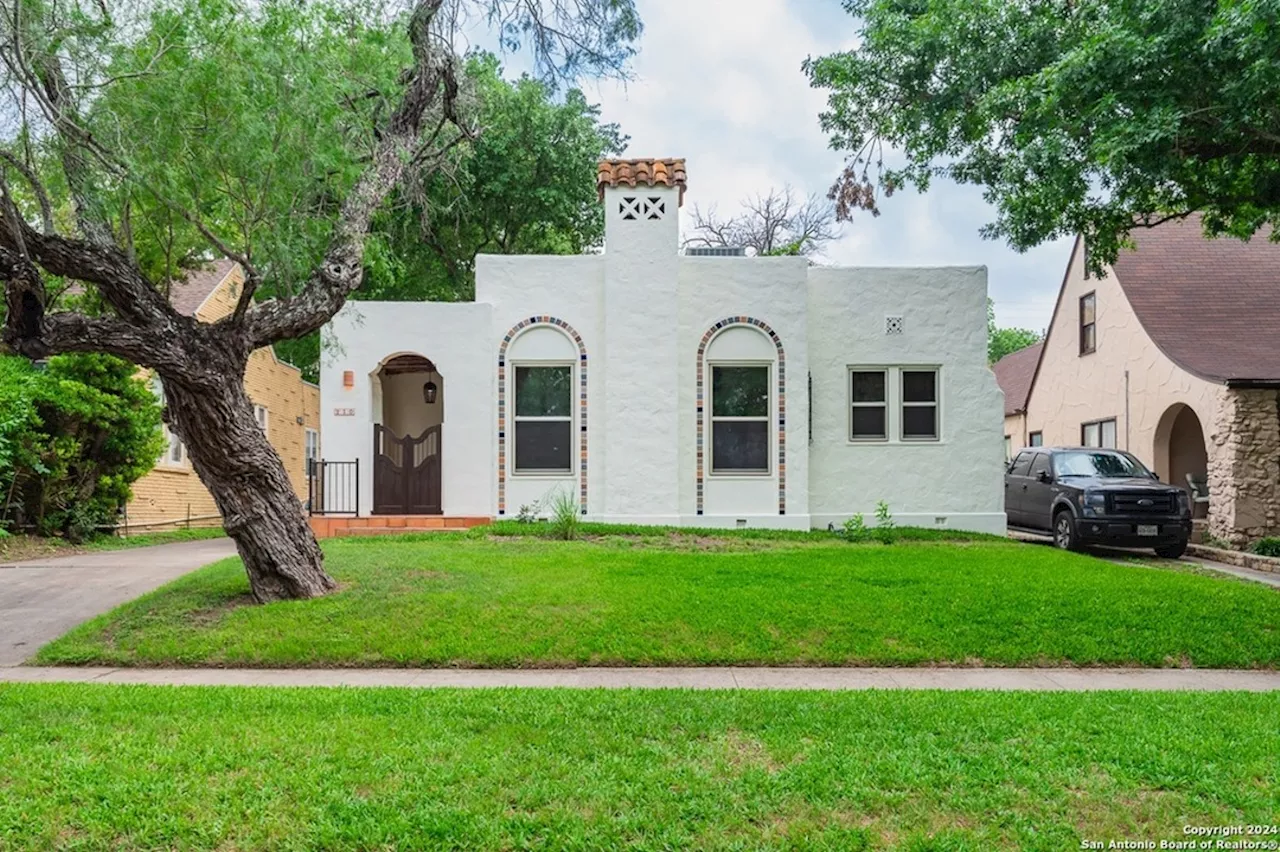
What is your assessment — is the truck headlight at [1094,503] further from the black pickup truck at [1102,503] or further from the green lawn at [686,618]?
the green lawn at [686,618]

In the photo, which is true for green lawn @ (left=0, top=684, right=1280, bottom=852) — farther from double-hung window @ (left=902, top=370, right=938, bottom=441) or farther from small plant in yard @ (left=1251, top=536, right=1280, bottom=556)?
small plant in yard @ (left=1251, top=536, right=1280, bottom=556)

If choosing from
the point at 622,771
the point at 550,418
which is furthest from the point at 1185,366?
the point at 622,771

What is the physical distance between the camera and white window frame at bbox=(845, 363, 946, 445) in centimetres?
1455

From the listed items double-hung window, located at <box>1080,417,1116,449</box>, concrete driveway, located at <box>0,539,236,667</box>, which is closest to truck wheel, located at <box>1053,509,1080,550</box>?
double-hung window, located at <box>1080,417,1116,449</box>

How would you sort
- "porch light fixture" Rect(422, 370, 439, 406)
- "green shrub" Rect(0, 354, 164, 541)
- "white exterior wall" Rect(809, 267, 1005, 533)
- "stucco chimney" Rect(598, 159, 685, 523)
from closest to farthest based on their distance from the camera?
"green shrub" Rect(0, 354, 164, 541)
"stucco chimney" Rect(598, 159, 685, 523)
"white exterior wall" Rect(809, 267, 1005, 533)
"porch light fixture" Rect(422, 370, 439, 406)

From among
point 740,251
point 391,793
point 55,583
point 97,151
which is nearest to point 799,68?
point 740,251

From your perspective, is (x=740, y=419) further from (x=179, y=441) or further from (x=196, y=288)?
(x=196, y=288)

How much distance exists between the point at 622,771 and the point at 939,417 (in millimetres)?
11819

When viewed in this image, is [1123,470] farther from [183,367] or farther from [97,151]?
[97,151]

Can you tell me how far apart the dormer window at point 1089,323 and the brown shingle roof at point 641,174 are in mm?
12312

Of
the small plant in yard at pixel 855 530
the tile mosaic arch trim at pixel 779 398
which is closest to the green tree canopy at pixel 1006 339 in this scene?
the tile mosaic arch trim at pixel 779 398

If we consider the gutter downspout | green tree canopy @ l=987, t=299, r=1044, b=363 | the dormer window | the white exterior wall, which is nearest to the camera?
the white exterior wall

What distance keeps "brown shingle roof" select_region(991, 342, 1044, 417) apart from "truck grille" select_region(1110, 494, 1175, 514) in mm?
11791

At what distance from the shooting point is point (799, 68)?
16812mm
